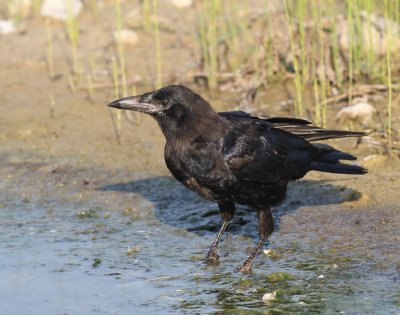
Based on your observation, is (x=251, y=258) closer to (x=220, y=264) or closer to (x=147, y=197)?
(x=220, y=264)

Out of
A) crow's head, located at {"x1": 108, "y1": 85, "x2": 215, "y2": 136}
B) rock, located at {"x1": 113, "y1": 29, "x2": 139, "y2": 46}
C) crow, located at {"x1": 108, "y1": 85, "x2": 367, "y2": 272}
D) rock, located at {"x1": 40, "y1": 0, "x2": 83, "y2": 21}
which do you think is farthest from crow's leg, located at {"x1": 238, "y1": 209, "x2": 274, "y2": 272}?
rock, located at {"x1": 40, "y1": 0, "x2": 83, "y2": 21}

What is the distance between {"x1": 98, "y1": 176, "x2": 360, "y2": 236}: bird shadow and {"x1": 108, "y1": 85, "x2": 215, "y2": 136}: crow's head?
1039mm

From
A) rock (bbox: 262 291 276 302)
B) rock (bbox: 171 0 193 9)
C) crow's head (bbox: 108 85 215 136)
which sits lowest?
rock (bbox: 262 291 276 302)

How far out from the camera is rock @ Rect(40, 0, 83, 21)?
11.6 m

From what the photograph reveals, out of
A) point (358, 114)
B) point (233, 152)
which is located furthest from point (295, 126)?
point (358, 114)

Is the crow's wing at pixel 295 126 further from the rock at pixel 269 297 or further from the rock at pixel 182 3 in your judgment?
the rock at pixel 182 3

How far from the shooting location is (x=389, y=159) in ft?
24.3

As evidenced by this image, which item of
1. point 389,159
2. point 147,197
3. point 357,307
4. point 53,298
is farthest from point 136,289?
point 389,159

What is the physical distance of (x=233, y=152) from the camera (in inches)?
227

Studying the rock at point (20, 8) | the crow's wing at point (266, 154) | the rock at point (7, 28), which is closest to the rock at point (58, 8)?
the rock at point (20, 8)

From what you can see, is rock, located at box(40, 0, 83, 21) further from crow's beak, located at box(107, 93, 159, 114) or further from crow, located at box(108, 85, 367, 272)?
crow, located at box(108, 85, 367, 272)

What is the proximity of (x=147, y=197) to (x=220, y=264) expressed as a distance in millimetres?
1552

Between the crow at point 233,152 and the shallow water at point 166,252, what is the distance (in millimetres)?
288

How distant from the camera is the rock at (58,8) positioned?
1163 cm
